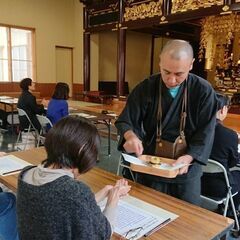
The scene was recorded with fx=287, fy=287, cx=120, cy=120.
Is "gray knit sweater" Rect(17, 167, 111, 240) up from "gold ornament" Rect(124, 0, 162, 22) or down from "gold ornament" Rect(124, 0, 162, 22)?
down

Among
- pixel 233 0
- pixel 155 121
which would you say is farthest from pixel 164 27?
pixel 155 121

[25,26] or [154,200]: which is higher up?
[25,26]

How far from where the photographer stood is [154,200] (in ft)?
3.94

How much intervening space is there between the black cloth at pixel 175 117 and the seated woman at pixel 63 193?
1.85ft

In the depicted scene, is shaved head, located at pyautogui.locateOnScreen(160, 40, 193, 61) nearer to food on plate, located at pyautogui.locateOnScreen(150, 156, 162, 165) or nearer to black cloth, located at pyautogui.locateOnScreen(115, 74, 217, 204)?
black cloth, located at pyautogui.locateOnScreen(115, 74, 217, 204)

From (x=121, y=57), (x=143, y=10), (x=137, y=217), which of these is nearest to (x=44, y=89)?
(x=121, y=57)

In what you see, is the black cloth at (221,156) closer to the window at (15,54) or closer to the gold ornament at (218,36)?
the gold ornament at (218,36)

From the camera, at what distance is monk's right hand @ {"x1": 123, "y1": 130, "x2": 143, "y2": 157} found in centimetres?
130

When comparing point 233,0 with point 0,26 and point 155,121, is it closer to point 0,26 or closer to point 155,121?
point 155,121

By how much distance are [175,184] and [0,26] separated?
8160 mm

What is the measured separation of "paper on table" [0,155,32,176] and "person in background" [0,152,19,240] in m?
0.41

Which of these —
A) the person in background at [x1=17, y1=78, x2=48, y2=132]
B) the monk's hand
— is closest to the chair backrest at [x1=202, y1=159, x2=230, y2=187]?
the monk's hand

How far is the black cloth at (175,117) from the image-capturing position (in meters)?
1.32

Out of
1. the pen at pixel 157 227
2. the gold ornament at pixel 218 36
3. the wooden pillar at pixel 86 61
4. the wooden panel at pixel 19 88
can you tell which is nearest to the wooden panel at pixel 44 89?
the wooden panel at pixel 19 88
